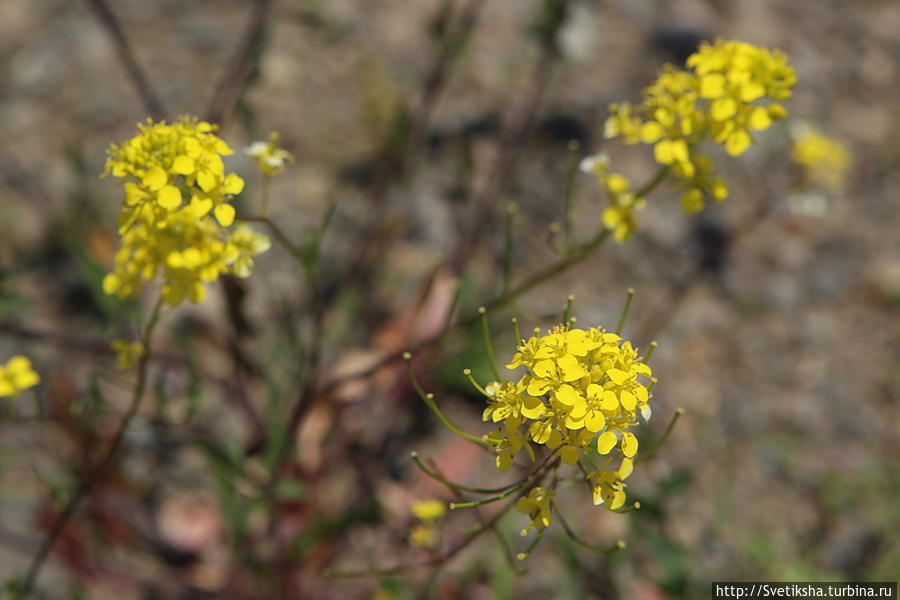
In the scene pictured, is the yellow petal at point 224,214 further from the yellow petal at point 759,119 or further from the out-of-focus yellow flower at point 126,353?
the yellow petal at point 759,119

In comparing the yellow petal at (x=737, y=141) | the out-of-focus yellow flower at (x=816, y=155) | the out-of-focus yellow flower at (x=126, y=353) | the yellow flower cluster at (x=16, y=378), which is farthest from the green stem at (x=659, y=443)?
the out-of-focus yellow flower at (x=816, y=155)

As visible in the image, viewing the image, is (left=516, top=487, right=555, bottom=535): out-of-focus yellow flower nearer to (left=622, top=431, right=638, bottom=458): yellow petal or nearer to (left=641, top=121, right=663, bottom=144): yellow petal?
(left=622, top=431, right=638, bottom=458): yellow petal

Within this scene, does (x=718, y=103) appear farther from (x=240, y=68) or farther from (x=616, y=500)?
(x=240, y=68)

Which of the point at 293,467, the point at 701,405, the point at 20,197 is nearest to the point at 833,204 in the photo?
the point at 701,405

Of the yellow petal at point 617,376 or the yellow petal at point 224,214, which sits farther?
the yellow petal at point 224,214

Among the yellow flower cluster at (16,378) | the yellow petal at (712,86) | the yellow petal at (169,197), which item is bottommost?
the yellow flower cluster at (16,378)

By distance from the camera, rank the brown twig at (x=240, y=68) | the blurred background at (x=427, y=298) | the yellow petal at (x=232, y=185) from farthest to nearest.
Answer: the blurred background at (x=427, y=298) < the brown twig at (x=240, y=68) < the yellow petal at (x=232, y=185)

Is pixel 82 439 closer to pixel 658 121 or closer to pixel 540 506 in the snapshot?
pixel 540 506
